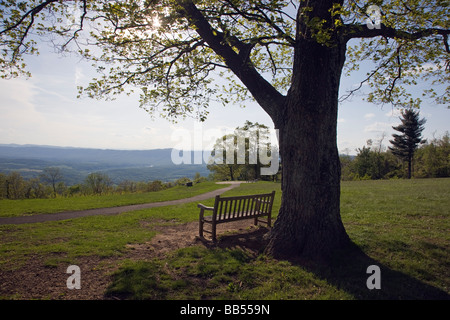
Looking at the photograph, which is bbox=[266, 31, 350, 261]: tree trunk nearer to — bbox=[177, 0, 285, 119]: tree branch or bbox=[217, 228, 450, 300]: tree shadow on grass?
bbox=[217, 228, 450, 300]: tree shadow on grass

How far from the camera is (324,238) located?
4812mm

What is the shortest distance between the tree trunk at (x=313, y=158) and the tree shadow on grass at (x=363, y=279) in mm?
275

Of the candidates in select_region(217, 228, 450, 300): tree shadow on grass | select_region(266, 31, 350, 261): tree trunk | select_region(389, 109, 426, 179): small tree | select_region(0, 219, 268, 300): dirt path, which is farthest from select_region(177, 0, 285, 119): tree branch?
select_region(389, 109, 426, 179): small tree

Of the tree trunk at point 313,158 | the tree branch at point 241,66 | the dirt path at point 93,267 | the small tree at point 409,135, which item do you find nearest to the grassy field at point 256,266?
the dirt path at point 93,267

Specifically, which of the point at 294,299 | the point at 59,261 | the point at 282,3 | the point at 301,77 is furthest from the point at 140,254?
the point at 282,3

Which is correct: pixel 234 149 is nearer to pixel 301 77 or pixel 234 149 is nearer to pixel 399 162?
pixel 399 162

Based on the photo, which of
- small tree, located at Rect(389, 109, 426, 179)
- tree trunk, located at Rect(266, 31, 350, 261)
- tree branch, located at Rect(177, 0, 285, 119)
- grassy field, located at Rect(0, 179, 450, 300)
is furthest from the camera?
small tree, located at Rect(389, 109, 426, 179)

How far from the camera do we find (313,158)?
4.78 metres

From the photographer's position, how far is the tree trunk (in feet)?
15.7

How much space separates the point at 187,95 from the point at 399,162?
59.4m

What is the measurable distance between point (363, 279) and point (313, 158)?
2.14m

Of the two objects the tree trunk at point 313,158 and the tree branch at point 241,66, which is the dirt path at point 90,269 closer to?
the tree trunk at point 313,158

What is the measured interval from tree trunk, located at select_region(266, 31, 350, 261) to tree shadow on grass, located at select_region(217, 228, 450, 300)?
275mm

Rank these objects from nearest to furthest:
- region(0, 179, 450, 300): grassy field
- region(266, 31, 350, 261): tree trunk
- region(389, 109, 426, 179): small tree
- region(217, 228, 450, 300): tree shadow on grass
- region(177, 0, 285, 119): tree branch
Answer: region(217, 228, 450, 300): tree shadow on grass, region(0, 179, 450, 300): grassy field, region(266, 31, 350, 261): tree trunk, region(177, 0, 285, 119): tree branch, region(389, 109, 426, 179): small tree
